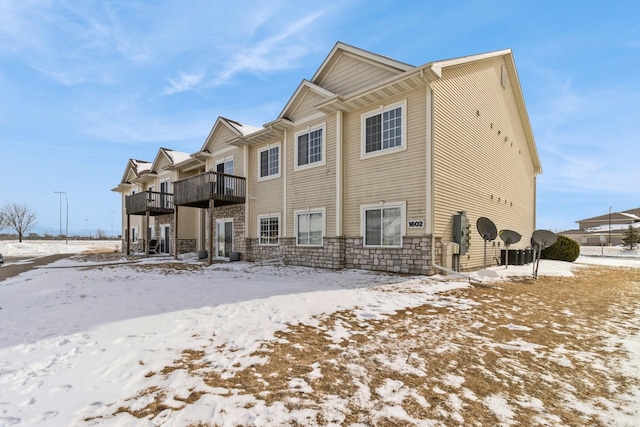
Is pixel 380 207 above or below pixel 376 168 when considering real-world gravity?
below

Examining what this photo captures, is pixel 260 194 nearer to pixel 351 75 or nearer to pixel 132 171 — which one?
pixel 351 75

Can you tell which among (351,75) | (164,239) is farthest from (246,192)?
(164,239)

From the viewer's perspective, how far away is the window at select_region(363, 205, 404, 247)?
11.0 metres

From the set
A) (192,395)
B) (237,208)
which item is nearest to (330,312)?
(192,395)

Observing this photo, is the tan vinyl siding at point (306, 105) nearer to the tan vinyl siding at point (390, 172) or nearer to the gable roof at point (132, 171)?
the tan vinyl siding at point (390, 172)

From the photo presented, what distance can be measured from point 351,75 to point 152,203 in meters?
16.8

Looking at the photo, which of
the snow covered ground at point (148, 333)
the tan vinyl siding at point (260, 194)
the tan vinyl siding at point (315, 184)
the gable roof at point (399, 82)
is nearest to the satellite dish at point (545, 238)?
the snow covered ground at point (148, 333)

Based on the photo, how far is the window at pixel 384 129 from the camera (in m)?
11.1

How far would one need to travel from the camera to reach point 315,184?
44.4 feet

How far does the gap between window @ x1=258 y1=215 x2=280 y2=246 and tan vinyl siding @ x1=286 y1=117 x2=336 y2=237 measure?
44.4 inches

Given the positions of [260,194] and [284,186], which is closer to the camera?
[284,186]

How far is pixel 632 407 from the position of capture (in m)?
2.84

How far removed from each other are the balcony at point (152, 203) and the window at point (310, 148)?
12.2 metres

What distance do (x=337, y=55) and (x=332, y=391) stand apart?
13.3 m
